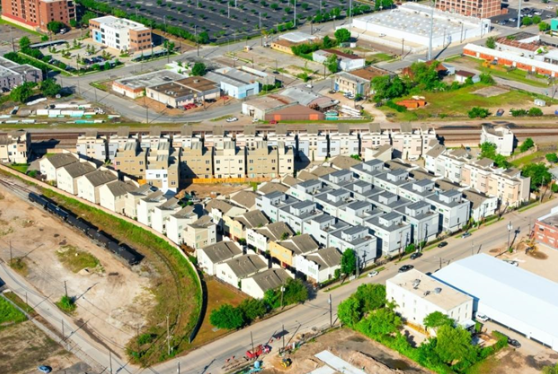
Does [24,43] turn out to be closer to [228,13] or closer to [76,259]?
[228,13]

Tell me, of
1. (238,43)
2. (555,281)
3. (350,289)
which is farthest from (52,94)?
(555,281)

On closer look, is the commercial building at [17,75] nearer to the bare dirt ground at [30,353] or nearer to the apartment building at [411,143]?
the apartment building at [411,143]

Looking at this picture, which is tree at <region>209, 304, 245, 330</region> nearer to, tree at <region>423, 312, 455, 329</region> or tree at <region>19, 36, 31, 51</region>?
tree at <region>423, 312, 455, 329</region>

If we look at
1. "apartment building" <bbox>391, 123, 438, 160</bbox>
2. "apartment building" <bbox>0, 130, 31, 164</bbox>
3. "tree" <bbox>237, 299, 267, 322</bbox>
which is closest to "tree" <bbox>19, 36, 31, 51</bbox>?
"apartment building" <bbox>0, 130, 31, 164</bbox>

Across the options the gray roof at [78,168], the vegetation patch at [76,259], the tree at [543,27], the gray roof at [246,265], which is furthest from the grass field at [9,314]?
the tree at [543,27]

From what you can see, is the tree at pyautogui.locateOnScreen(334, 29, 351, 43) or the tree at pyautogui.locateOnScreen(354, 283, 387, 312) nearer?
the tree at pyautogui.locateOnScreen(354, 283, 387, 312)

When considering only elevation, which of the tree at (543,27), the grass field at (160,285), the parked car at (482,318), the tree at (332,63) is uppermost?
the tree at (543,27)
